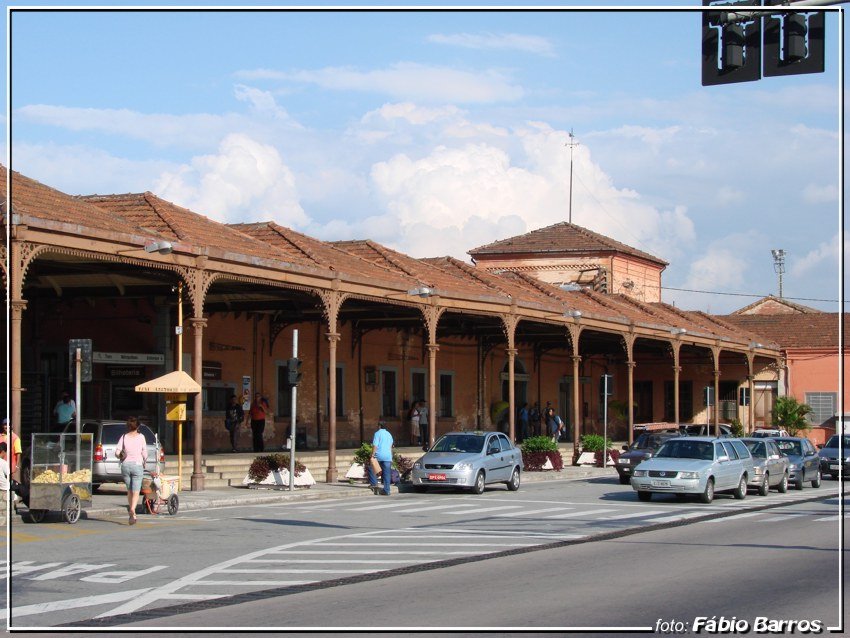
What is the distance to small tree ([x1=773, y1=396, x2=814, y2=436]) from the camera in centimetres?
5966

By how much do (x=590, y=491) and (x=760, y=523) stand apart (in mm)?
9986

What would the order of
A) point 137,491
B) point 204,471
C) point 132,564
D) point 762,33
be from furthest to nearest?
1. point 204,471
2. point 137,491
3. point 132,564
4. point 762,33

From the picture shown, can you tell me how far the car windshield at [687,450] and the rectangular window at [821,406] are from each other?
37.5 meters

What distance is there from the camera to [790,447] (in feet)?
116

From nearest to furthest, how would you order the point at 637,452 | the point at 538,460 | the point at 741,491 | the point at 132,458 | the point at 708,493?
the point at 132,458, the point at 708,493, the point at 741,491, the point at 637,452, the point at 538,460

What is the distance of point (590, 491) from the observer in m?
A: 31.8

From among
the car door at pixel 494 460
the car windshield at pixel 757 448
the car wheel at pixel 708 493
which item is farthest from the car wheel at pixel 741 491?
the car door at pixel 494 460

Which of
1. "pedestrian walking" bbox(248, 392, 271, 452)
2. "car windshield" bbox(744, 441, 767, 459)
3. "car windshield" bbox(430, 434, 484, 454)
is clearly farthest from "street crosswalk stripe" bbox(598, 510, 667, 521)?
"pedestrian walking" bbox(248, 392, 271, 452)

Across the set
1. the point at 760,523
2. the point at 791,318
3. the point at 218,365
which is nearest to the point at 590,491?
the point at 760,523

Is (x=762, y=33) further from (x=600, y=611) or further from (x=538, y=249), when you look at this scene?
(x=538, y=249)

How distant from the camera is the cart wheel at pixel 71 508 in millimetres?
20516

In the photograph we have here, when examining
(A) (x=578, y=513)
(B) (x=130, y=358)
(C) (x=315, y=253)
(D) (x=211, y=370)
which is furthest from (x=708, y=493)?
(D) (x=211, y=370)

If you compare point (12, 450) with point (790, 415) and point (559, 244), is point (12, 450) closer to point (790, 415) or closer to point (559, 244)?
point (790, 415)

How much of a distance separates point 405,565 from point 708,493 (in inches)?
529
